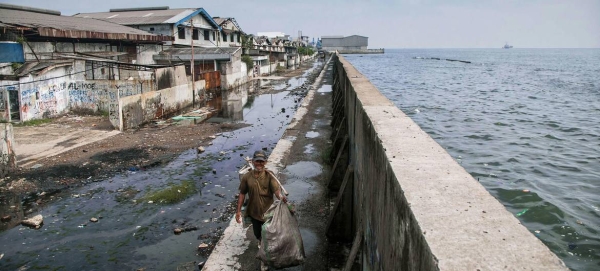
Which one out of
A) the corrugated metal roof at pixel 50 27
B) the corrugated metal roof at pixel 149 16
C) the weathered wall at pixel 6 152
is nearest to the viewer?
the weathered wall at pixel 6 152

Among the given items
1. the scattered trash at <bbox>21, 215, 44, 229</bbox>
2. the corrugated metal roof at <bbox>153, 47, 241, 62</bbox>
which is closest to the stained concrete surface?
the scattered trash at <bbox>21, 215, 44, 229</bbox>

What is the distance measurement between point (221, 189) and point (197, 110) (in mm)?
12046

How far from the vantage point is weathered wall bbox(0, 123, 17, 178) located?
392 inches

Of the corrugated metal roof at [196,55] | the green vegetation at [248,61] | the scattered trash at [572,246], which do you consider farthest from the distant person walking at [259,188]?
the green vegetation at [248,61]

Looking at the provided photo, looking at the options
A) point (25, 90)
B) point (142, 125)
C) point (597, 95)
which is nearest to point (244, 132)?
point (142, 125)

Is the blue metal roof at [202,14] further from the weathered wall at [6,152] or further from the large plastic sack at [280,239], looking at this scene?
the large plastic sack at [280,239]

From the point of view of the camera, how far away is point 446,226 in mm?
1930

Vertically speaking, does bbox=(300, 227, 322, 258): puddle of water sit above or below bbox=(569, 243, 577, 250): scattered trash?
above

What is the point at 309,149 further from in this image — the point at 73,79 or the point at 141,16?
the point at 141,16

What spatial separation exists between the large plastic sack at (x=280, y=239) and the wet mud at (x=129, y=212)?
1256mm

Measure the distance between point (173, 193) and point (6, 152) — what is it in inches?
182

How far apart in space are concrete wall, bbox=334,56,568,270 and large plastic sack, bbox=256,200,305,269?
1013 millimetres

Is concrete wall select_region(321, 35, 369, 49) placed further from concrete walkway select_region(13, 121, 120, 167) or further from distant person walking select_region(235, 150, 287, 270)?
distant person walking select_region(235, 150, 287, 270)

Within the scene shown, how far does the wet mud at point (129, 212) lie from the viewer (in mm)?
6301
